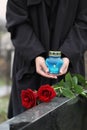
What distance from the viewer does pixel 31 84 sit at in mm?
2955

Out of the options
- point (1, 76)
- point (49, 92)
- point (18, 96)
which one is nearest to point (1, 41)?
point (1, 76)

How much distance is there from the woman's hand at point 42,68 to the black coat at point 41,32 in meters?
0.04

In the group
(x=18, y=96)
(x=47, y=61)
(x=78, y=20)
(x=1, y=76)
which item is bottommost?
(x=1, y=76)

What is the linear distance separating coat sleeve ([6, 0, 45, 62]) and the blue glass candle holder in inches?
3.6

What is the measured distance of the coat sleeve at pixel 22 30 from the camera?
283 cm

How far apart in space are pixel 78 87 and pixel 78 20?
54cm

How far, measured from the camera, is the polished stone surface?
1961mm

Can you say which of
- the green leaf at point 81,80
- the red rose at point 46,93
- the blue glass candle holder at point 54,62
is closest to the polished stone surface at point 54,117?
the red rose at point 46,93

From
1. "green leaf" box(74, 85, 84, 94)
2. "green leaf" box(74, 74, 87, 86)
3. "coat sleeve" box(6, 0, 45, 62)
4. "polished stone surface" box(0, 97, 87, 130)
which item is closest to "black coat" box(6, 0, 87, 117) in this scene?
"coat sleeve" box(6, 0, 45, 62)

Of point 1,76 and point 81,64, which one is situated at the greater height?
point 81,64

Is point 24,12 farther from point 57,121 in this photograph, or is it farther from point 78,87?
point 57,121

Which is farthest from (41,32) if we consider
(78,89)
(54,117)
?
(54,117)

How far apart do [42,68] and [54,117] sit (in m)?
0.61

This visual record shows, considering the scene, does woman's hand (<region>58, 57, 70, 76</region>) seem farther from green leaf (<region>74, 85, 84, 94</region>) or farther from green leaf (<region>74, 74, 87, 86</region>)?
green leaf (<region>74, 85, 84, 94</region>)
